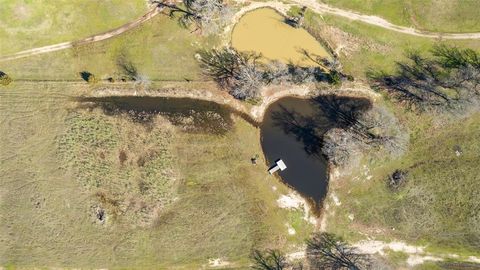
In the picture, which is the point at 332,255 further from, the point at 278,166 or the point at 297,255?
the point at 278,166

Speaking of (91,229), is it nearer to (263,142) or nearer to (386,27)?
(263,142)

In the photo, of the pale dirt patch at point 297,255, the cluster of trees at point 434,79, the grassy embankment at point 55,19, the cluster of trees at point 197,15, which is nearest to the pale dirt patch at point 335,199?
the pale dirt patch at point 297,255

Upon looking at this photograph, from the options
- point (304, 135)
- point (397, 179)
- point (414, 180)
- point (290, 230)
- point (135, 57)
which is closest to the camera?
point (290, 230)

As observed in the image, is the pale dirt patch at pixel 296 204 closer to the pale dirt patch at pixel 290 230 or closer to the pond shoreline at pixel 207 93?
the pale dirt patch at pixel 290 230

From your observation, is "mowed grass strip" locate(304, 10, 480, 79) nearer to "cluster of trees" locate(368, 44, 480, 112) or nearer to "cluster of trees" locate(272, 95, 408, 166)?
"cluster of trees" locate(368, 44, 480, 112)

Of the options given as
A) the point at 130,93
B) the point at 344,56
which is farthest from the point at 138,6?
the point at 344,56

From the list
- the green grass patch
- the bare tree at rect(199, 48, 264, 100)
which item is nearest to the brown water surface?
the bare tree at rect(199, 48, 264, 100)

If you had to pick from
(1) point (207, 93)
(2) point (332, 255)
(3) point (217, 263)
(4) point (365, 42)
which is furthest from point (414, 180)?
(1) point (207, 93)
